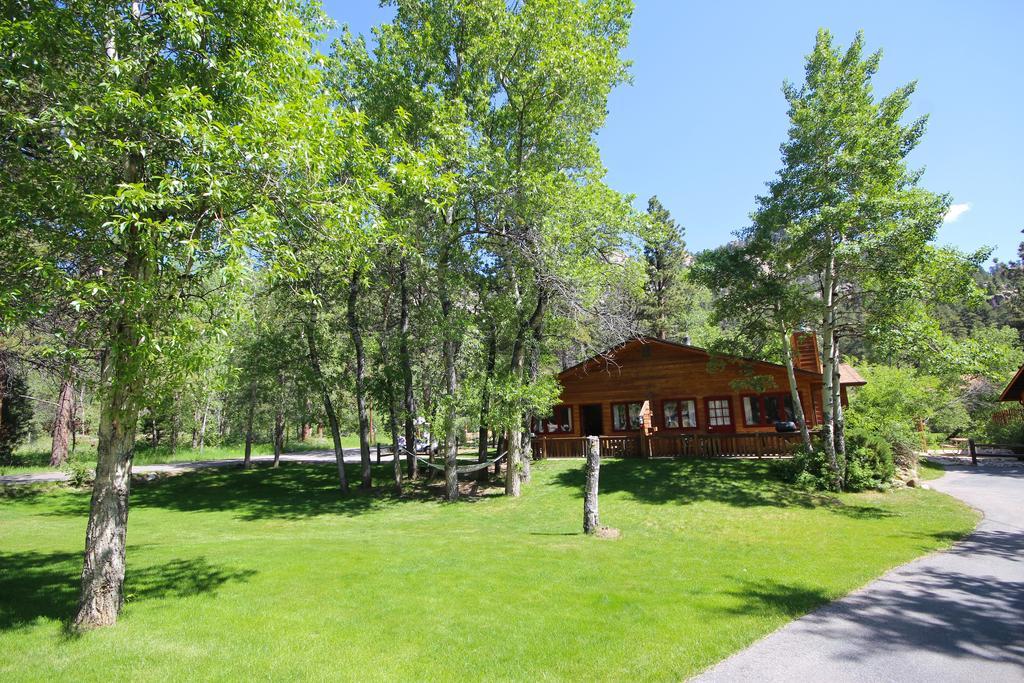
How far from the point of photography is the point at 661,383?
24.5m

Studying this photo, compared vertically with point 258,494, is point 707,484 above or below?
above

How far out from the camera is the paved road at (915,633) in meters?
4.93

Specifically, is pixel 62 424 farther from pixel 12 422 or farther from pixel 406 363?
pixel 406 363

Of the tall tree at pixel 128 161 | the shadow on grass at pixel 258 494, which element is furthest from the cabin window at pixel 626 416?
the tall tree at pixel 128 161

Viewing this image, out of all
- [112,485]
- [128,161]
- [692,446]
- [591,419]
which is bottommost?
[692,446]

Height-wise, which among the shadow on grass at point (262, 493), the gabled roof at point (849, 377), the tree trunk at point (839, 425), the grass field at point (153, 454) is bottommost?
the shadow on grass at point (262, 493)

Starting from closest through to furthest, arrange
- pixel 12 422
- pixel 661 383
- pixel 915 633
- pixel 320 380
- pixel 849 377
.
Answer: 1. pixel 915 633
2. pixel 320 380
3. pixel 661 383
4. pixel 849 377
5. pixel 12 422

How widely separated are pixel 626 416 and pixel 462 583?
18.8m

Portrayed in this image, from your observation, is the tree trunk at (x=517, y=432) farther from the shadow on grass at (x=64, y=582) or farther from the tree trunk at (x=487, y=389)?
the shadow on grass at (x=64, y=582)

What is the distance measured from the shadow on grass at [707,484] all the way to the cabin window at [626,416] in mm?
4579

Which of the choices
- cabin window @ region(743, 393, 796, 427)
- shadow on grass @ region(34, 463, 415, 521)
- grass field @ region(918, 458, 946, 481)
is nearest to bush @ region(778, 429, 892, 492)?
grass field @ region(918, 458, 946, 481)

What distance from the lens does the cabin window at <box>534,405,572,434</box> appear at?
26984mm

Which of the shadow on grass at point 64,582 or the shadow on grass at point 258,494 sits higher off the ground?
the shadow on grass at point 64,582

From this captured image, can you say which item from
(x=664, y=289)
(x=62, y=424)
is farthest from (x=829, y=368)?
(x=62, y=424)
